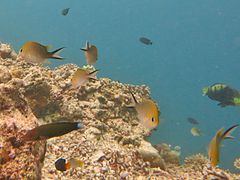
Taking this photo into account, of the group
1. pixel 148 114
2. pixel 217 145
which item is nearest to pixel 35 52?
pixel 148 114

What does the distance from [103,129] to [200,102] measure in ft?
383

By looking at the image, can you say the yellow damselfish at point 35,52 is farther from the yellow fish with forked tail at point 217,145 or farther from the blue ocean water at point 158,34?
the blue ocean water at point 158,34

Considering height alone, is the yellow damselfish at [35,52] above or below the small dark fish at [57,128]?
above

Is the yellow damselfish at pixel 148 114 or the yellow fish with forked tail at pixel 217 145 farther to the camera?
the yellow damselfish at pixel 148 114

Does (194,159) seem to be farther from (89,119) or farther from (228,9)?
(228,9)

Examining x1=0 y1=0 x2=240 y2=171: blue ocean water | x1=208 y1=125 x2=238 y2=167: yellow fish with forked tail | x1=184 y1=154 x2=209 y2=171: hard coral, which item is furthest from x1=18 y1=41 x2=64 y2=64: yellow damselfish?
x1=0 y1=0 x2=240 y2=171: blue ocean water

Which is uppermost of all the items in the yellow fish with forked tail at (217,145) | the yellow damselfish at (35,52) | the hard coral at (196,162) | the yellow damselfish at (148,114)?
the hard coral at (196,162)

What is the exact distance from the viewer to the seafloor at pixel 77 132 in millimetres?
3035

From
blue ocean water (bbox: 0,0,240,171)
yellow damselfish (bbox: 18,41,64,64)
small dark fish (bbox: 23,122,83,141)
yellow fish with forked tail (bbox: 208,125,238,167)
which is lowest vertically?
small dark fish (bbox: 23,122,83,141)

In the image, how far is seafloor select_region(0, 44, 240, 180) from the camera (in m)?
3.04

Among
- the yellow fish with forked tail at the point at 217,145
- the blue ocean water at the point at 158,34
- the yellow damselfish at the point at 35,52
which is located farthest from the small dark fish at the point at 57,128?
the blue ocean water at the point at 158,34

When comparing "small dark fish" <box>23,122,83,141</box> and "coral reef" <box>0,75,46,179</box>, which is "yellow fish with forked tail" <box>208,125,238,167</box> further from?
"coral reef" <box>0,75,46,179</box>

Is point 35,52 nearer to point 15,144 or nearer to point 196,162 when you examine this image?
point 15,144

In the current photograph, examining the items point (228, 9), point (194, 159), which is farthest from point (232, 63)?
point (194, 159)
